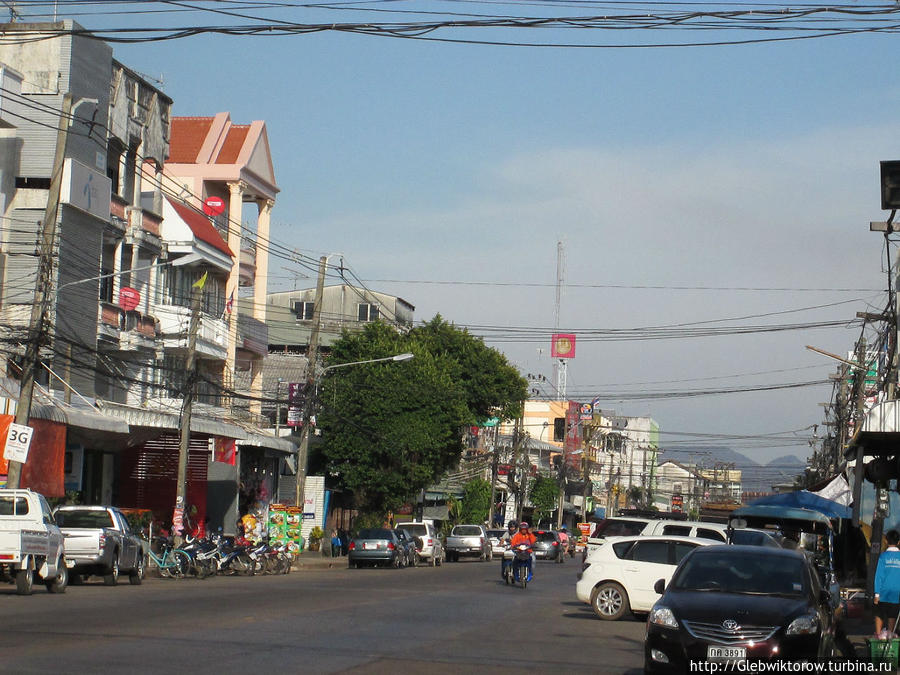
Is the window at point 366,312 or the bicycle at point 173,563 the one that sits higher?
the window at point 366,312

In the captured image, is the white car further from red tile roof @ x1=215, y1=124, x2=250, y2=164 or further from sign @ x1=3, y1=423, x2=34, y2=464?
red tile roof @ x1=215, y1=124, x2=250, y2=164

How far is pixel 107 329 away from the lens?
128ft

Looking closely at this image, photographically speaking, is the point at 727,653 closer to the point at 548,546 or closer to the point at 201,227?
the point at 201,227

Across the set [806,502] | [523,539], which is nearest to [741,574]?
[523,539]

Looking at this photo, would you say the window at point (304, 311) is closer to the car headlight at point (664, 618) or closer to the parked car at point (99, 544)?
the parked car at point (99, 544)

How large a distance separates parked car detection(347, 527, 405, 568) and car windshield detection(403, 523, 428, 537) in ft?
21.0

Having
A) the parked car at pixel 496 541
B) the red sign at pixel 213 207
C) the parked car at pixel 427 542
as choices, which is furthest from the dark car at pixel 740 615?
the parked car at pixel 496 541

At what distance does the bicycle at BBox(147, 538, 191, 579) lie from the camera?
107 feet

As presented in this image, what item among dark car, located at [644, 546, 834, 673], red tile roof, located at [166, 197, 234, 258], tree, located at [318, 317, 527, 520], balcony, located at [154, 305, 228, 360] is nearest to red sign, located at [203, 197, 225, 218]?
red tile roof, located at [166, 197, 234, 258]

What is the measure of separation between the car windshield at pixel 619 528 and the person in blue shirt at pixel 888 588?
1261 cm

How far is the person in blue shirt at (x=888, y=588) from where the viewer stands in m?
15.7

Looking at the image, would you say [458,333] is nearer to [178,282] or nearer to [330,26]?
[178,282]

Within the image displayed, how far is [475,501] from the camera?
3455 inches

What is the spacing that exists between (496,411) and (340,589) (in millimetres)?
41584
